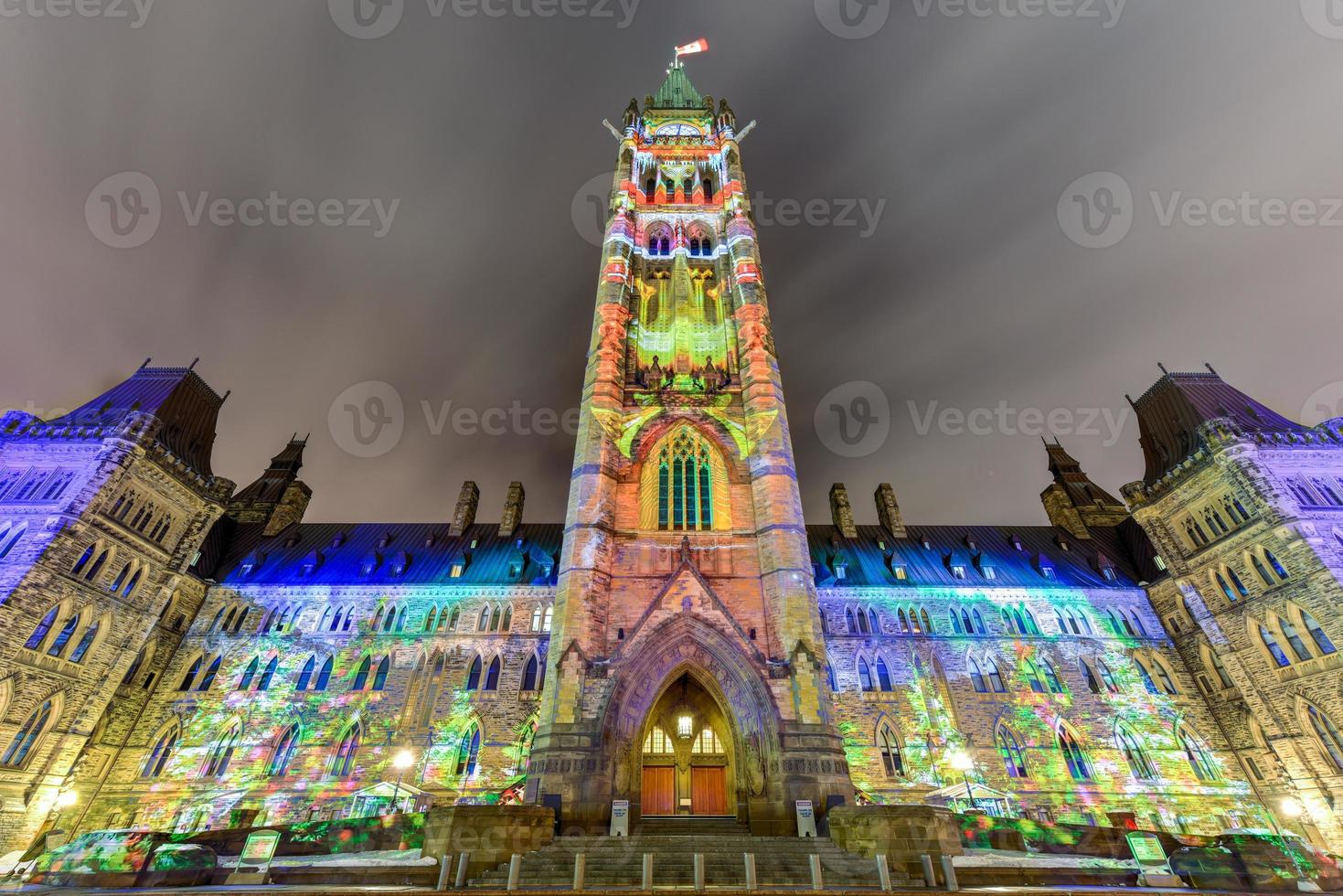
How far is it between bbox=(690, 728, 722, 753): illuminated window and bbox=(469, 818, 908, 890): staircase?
6074 millimetres

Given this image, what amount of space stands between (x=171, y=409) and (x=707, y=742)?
31.9 m

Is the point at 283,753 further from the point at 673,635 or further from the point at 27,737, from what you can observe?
the point at 673,635

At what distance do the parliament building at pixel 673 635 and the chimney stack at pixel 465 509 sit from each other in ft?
8.95

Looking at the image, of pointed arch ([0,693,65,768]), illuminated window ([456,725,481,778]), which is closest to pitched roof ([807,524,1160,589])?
illuminated window ([456,725,481,778])

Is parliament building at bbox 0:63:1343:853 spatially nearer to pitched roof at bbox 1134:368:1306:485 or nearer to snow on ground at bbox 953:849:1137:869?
pitched roof at bbox 1134:368:1306:485

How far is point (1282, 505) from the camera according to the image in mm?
23969

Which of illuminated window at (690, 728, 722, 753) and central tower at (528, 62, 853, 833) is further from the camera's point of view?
illuminated window at (690, 728, 722, 753)

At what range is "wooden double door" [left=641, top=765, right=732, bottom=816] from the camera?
1997cm

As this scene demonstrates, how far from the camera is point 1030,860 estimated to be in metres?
14.3

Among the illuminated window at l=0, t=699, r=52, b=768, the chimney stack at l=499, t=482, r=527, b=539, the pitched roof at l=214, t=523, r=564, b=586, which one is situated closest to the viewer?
the illuminated window at l=0, t=699, r=52, b=768

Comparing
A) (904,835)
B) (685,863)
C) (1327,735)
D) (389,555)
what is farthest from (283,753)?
(1327,735)

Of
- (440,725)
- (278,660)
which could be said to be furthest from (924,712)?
(278,660)

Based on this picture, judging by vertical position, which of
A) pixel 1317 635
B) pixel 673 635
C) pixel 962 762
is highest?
pixel 1317 635

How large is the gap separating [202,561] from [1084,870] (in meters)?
40.9
